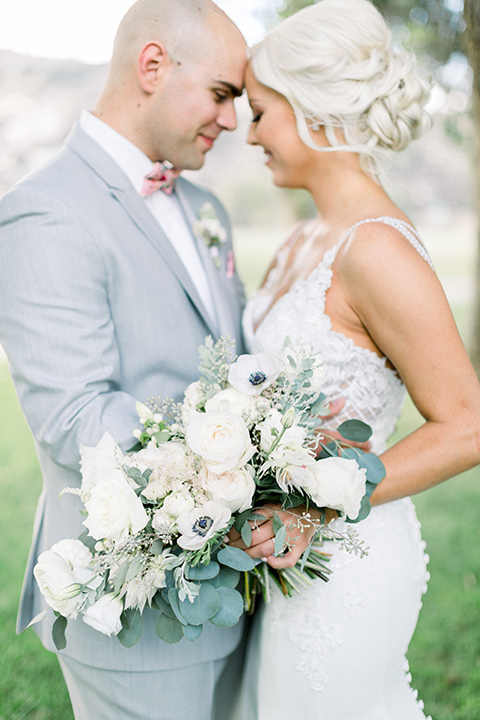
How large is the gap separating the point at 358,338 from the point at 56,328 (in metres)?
1.05

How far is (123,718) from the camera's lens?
7.57ft

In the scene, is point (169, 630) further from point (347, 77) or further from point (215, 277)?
point (347, 77)

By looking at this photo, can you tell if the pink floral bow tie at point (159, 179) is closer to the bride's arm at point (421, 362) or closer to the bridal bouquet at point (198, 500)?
the bride's arm at point (421, 362)

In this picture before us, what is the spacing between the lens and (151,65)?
2.67m

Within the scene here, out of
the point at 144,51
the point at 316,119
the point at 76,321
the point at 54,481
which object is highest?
the point at 144,51

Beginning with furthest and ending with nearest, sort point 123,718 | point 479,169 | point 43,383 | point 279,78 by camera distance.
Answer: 1. point 479,169
2. point 279,78
3. point 123,718
4. point 43,383

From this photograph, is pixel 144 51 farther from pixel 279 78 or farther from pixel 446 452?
pixel 446 452

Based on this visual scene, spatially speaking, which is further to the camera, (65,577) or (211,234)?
(211,234)

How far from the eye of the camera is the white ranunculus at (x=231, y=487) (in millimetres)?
1703

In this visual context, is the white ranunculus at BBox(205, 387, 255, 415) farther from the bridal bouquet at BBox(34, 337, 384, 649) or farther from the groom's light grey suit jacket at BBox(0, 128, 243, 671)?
the groom's light grey suit jacket at BBox(0, 128, 243, 671)

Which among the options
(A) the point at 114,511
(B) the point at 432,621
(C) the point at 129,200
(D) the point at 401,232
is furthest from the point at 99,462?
(B) the point at 432,621

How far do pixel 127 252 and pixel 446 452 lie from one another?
1.31 m

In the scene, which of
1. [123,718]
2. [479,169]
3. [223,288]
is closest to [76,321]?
[223,288]

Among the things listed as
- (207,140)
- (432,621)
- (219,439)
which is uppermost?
(207,140)
